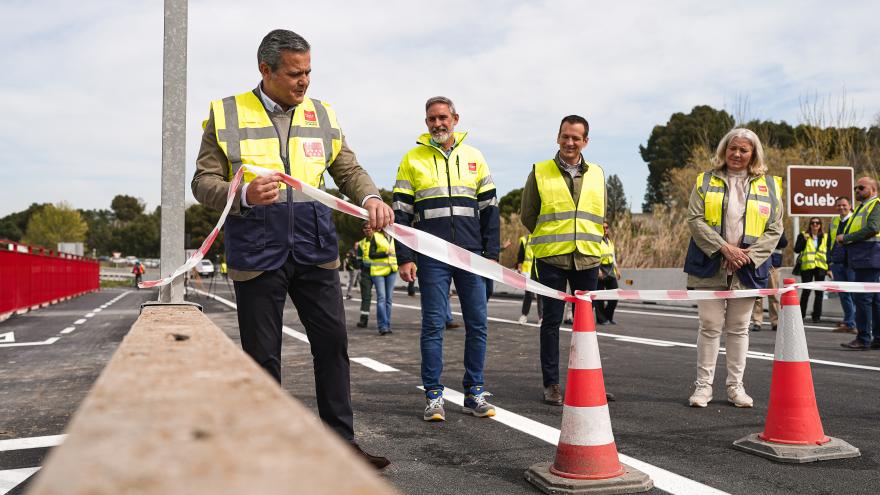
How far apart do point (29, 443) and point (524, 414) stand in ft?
9.51

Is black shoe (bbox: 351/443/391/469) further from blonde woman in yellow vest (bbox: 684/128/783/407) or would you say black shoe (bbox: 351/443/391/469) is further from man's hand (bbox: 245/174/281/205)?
blonde woman in yellow vest (bbox: 684/128/783/407)

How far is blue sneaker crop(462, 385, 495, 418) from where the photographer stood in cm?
509

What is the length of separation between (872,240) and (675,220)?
16.8 metres

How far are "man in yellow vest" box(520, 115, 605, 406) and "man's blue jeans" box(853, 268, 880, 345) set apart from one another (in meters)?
4.98

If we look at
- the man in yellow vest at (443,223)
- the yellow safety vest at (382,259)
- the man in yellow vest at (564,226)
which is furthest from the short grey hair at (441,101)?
A: the yellow safety vest at (382,259)

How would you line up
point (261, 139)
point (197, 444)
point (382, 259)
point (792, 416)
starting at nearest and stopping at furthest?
point (197, 444), point (261, 139), point (792, 416), point (382, 259)

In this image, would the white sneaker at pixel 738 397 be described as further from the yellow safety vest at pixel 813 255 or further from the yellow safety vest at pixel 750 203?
the yellow safety vest at pixel 813 255

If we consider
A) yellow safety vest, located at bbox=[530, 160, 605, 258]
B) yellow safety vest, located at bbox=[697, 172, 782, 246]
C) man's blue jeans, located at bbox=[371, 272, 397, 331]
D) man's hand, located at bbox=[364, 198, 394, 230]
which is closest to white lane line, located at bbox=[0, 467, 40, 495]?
man's hand, located at bbox=[364, 198, 394, 230]

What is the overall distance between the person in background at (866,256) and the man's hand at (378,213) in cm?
738

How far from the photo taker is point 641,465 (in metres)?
3.89

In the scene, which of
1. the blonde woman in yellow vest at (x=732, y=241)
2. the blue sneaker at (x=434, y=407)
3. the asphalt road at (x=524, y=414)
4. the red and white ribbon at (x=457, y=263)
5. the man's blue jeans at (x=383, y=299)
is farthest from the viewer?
the man's blue jeans at (x=383, y=299)

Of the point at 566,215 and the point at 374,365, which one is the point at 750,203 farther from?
the point at 374,365

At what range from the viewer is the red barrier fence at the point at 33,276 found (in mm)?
14961

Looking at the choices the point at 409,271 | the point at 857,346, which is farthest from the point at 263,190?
the point at 857,346
